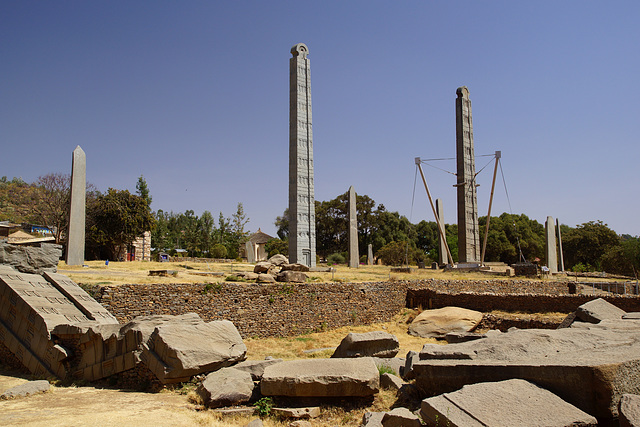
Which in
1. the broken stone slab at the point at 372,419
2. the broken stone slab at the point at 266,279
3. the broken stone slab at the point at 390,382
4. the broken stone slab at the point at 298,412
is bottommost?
the broken stone slab at the point at 298,412

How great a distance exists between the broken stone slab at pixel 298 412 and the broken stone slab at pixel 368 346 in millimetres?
3856

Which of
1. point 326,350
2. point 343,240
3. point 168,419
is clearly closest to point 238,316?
point 326,350

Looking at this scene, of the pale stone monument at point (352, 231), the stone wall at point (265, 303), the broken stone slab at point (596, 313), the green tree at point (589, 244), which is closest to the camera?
the broken stone slab at point (596, 313)

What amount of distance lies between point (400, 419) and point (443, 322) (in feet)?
36.4

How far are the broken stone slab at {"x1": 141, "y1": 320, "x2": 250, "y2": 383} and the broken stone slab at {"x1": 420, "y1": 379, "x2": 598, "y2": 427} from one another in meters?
4.66

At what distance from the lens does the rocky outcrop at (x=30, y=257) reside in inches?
542

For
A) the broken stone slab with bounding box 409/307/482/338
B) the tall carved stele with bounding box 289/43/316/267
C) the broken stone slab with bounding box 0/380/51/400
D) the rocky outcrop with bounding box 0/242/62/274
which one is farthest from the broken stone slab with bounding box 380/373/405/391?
the tall carved stele with bounding box 289/43/316/267

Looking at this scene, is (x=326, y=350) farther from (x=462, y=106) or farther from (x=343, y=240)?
(x=343, y=240)

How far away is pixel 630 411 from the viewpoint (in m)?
5.00

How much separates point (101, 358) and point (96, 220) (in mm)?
27265

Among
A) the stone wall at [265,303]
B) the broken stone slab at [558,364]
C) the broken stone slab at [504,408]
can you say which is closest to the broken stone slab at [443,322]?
the stone wall at [265,303]

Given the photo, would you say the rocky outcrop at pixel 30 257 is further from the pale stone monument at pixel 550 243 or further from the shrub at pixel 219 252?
the pale stone monument at pixel 550 243

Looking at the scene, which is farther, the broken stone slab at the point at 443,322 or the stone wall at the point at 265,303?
the broken stone slab at the point at 443,322

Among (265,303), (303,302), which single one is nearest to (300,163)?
(303,302)
